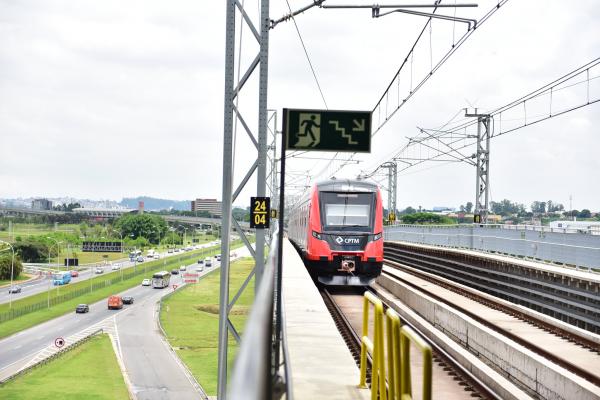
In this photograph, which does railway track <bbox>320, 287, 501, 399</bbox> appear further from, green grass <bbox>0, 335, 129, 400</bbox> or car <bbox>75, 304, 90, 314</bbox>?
car <bbox>75, 304, 90, 314</bbox>

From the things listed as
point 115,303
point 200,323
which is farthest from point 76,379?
point 115,303

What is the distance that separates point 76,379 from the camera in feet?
178

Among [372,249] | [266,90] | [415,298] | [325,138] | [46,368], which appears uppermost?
[266,90]

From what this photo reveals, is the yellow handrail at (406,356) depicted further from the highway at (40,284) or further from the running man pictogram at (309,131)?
the highway at (40,284)

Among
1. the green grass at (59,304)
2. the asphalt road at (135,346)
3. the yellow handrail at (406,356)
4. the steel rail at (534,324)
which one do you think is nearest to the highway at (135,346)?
the asphalt road at (135,346)

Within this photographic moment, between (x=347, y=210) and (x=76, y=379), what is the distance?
4224 centimetres

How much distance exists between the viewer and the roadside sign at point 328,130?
7.60 metres

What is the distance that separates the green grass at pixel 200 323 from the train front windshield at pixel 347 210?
1853 cm

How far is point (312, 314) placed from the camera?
1234 centimetres

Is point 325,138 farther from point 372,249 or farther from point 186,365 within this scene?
point 186,365

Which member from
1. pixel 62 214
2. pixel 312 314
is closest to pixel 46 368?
pixel 312 314

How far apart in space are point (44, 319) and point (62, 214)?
74.0m

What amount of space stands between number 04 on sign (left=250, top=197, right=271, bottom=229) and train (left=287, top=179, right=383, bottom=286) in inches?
268

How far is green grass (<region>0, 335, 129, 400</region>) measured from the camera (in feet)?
164
